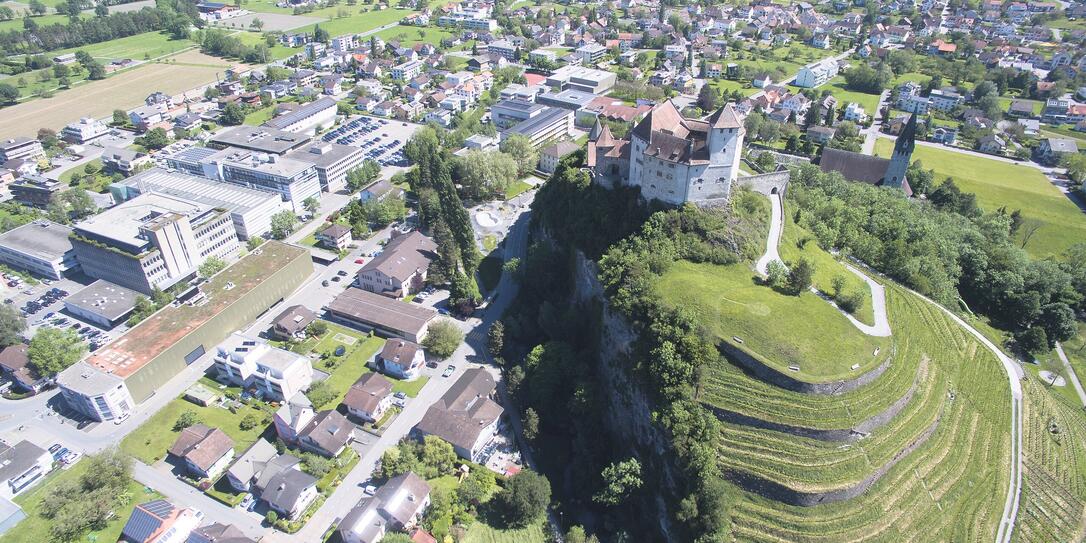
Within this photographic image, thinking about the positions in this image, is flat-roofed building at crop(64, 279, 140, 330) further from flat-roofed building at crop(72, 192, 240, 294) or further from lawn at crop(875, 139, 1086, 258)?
lawn at crop(875, 139, 1086, 258)

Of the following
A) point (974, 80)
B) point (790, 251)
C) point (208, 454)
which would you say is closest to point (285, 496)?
point (208, 454)

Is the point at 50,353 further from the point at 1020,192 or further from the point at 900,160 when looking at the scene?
the point at 1020,192

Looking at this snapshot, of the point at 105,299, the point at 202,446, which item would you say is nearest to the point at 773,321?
the point at 202,446

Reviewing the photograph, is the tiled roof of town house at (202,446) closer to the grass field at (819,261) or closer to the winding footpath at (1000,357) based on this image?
the winding footpath at (1000,357)

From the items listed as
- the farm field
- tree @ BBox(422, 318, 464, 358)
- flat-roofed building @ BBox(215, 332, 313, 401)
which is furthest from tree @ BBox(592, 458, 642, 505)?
the farm field

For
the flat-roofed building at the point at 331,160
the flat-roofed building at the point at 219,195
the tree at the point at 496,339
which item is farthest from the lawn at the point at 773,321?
the flat-roofed building at the point at 331,160
